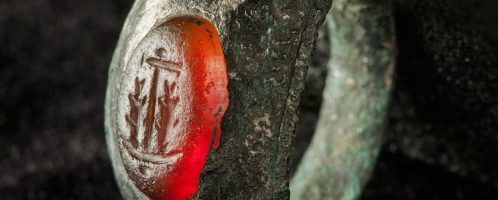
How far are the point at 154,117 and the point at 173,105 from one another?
0.13 feet

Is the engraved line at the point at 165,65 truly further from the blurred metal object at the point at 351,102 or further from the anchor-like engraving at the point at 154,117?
the blurred metal object at the point at 351,102

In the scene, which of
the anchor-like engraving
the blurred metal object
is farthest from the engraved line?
the blurred metal object

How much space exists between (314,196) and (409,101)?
360 millimetres

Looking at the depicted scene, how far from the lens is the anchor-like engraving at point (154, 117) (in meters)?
0.94

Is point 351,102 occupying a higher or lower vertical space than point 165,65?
lower

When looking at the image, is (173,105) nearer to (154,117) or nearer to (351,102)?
(154,117)

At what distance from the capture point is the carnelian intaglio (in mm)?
917

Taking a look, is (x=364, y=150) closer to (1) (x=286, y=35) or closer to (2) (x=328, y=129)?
(2) (x=328, y=129)

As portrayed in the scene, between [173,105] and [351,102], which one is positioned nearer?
[173,105]

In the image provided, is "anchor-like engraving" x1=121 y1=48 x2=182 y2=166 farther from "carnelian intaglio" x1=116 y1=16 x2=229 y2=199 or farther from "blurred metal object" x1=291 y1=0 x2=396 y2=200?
"blurred metal object" x1=291 y1=0 x2=396 y2=200

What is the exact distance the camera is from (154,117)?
0.97 m

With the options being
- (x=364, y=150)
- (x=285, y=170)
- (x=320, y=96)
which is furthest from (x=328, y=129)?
(x=285, y=170)

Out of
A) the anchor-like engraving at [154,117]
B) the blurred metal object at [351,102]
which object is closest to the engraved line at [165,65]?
the anchor-like engraving at [154,117]


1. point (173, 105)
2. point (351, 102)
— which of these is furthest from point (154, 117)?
point (351, 102)
